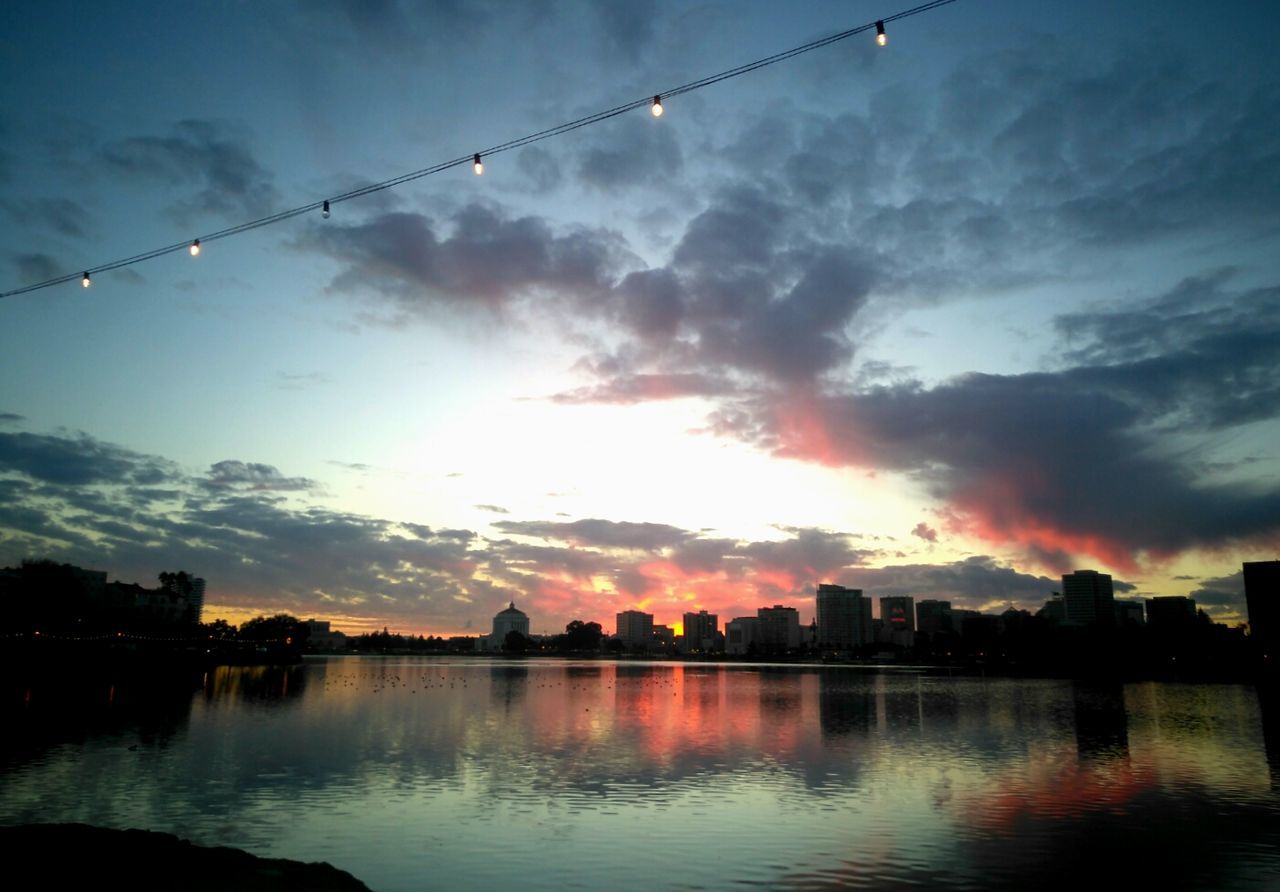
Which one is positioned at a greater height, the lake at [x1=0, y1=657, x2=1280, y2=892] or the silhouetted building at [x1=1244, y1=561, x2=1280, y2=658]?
the silhouetted building at [x1=1244, y1=561, x2=1280, y2=658]

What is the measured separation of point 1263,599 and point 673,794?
159 m

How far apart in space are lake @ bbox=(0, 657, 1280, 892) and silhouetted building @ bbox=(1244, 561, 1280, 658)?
340ft

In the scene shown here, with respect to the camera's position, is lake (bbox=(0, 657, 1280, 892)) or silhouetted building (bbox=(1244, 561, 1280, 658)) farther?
silhouetted building (bbox=(1244, 561, 1280, 658))

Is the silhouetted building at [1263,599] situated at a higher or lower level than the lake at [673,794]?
higher

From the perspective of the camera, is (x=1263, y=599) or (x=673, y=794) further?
(x=1263, y=599)

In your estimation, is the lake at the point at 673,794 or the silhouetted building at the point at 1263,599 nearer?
the lake at the point at 673,794

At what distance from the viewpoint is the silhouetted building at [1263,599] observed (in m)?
A: 137

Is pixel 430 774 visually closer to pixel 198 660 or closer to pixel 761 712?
pixel 761 712

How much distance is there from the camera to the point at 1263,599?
142875mm

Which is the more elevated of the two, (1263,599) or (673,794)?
(1263,599)

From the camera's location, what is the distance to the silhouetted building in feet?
448

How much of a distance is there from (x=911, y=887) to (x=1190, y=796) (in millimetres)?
17316

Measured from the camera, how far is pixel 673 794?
27734mm

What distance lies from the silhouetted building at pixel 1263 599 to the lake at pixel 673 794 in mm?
103616
